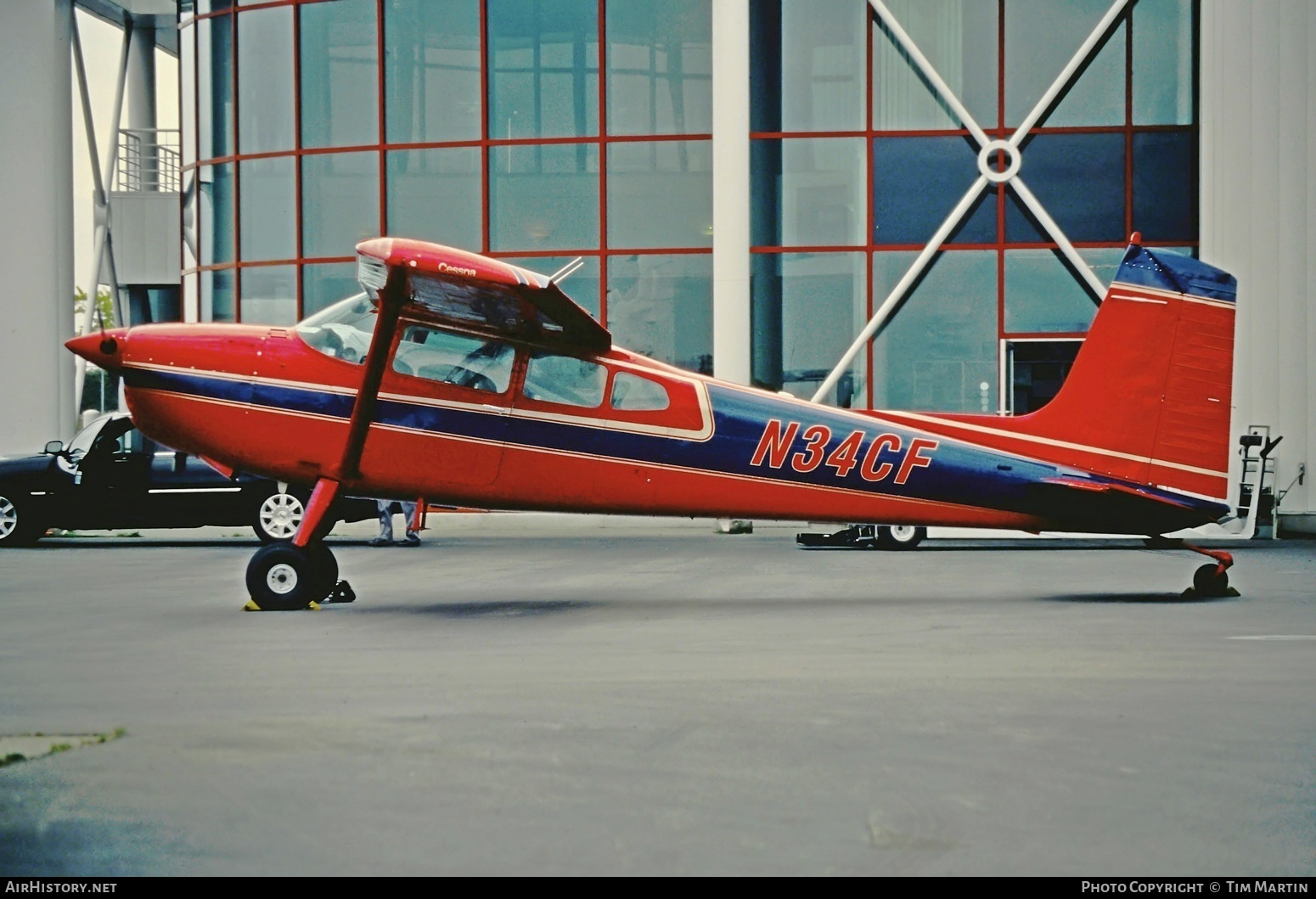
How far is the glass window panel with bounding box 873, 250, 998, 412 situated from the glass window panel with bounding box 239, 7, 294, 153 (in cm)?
1130

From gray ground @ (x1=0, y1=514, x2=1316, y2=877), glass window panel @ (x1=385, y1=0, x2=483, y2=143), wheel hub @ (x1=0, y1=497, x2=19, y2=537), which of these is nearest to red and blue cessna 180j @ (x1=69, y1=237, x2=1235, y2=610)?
gray ground @ (x1=0, y1=514, x2=1316, y2=877)

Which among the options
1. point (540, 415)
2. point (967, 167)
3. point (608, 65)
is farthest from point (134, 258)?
point (540, 415)

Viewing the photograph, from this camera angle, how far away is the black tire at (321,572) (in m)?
11.0

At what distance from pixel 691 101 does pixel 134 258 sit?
15947 millimetres

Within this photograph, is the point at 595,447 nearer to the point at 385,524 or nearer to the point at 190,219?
the point at 385,524

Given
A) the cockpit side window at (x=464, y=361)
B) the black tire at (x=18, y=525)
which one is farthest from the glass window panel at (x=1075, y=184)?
the black tire at (x=18, y=525)

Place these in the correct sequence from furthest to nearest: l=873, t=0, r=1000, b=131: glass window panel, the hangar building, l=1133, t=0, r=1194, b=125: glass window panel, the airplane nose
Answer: l=873, t=0, r=1000, b=131: glass window panel, l=1133, t=0, r=1194, b=125: glass window panel, the hangar building, the airplane nose

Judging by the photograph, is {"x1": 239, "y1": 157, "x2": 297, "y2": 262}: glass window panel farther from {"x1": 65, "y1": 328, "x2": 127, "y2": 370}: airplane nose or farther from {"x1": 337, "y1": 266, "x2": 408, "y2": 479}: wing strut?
{"x1": 337, "y1": 266, "x2": 408, "y2": 479}: wing strut

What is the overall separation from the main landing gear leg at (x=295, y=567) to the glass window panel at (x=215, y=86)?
1754 centimetres

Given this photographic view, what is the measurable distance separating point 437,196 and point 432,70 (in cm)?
222

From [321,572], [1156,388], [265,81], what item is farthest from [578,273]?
[1156,388]

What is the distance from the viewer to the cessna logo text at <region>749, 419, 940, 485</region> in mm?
11320

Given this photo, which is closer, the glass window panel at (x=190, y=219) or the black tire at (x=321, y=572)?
the black tire at (x=321, y=572)

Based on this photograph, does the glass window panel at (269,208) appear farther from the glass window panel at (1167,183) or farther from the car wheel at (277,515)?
the glass window panel at (1167,183)
